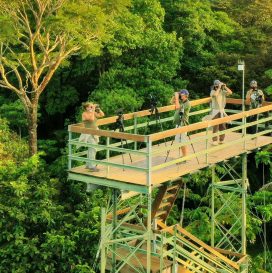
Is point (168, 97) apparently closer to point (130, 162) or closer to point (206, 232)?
point (206, 232)

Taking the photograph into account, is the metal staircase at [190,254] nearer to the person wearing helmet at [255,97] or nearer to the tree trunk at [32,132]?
the person wearing helmet at [255,97]

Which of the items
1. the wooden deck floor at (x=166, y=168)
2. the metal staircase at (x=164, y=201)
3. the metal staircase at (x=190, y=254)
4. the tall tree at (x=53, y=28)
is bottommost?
the metal staircase at (x=190, y=254)

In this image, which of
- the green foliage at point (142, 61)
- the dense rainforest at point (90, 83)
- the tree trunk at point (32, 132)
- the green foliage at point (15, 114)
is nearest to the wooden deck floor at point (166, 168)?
the dense rainforest at point (90, 83)

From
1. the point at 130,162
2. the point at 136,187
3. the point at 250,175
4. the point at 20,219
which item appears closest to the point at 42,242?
the point at 20,219

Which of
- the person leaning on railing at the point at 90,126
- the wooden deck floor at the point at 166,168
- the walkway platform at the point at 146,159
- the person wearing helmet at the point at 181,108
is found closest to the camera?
the walkway platform at the point at 146,159

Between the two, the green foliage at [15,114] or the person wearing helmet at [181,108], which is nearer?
the person wearing helmet at [181,108]

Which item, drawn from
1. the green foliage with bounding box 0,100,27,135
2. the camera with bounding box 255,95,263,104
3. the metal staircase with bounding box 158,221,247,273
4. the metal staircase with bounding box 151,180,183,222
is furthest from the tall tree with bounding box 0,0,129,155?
the metal staircase with bounding box 158,221,247,273

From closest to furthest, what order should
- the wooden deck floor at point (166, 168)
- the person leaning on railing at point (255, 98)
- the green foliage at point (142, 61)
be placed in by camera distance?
the wooden deck floor at point (166, 168), the person leaning on railing at point (255, 98), the green foliage at point (142, 61)

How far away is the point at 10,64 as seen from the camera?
27.8 meters

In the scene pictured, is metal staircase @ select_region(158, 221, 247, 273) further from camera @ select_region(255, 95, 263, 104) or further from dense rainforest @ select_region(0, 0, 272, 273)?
camera @ select_region(255, 95, 263, 104)

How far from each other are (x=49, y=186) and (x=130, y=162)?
5.89 metres

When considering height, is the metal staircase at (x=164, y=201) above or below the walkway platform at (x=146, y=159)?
below

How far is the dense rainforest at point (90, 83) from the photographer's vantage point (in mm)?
18703

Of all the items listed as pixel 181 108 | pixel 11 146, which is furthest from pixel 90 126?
pixel 11 146
